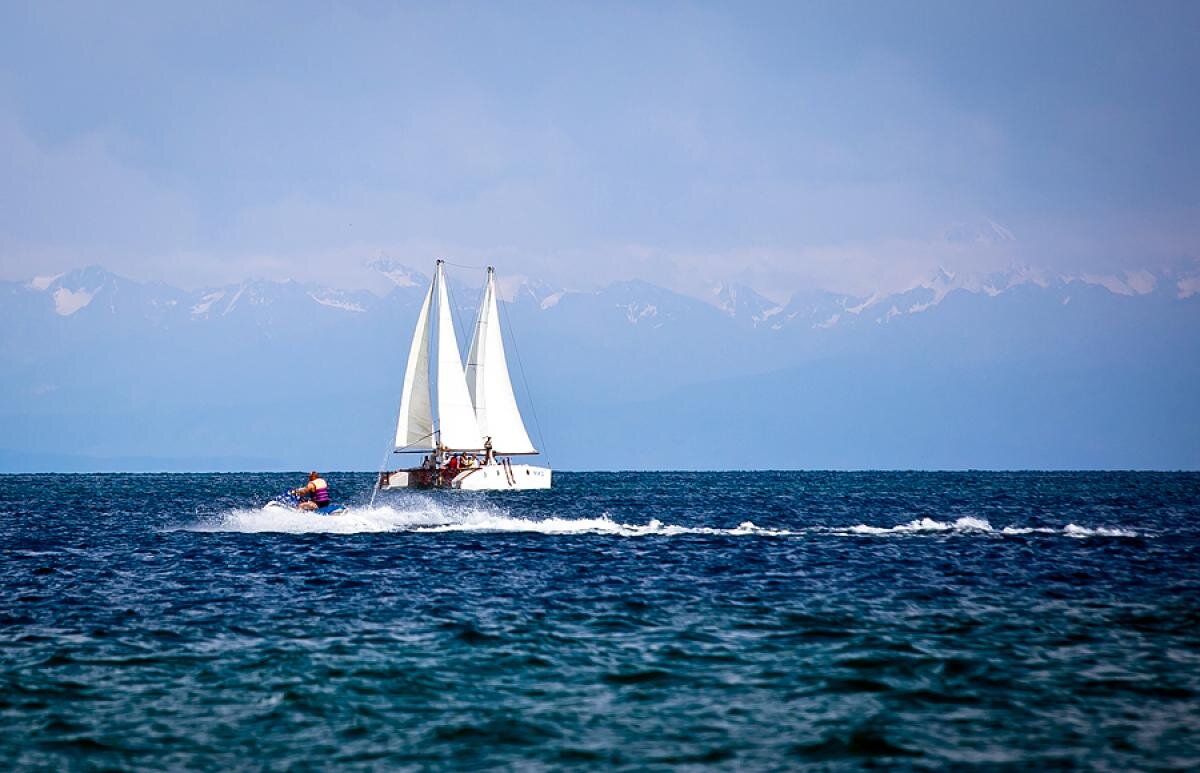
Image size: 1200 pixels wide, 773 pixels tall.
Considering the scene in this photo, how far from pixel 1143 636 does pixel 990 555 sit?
55.9 feet

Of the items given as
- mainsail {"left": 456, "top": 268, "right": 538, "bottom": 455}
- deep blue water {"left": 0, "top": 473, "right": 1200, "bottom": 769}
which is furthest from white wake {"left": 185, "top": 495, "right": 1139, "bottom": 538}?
mainsail {"left": 456, "top": 268, "right": 538, "bottom": 455}

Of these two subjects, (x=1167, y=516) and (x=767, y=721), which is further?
(x=1167, y=516)

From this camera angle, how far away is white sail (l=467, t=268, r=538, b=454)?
104125mm

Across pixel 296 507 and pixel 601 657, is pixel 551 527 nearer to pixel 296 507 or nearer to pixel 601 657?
pixel 296 507

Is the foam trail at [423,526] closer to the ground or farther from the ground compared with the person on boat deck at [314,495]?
closer to the ground

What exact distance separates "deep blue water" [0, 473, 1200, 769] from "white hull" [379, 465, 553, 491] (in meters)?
52.7

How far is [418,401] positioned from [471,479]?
411 inches

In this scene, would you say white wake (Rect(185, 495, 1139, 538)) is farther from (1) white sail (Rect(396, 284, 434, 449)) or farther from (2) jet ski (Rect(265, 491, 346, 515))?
(1) white sail (Rect(396, 284, 434, 449))

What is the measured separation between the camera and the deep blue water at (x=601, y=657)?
15.4m

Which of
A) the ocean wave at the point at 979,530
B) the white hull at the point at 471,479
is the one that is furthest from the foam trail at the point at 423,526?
the white hull at the point at 471,479

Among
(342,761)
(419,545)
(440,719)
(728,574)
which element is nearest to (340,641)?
(440,719)

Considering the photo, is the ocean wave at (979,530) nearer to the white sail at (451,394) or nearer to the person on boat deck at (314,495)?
the person on boat deck at (314,495)

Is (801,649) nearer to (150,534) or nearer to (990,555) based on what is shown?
(990,555)

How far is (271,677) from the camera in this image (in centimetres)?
1942
